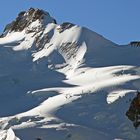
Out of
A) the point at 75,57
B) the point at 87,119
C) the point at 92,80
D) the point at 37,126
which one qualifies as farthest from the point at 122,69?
the point at 37,126

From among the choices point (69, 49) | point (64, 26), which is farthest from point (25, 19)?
point (69, 49)

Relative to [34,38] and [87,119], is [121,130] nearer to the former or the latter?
[87,119]

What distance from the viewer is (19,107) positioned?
340 feet

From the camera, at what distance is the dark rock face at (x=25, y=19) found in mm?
150875

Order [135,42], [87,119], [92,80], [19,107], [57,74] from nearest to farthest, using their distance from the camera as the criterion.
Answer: [87,119] → [19,107] → [92,80] → [57,74] → [135,42]

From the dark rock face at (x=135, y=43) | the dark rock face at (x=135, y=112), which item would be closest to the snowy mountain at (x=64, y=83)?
the dark rock face at (x=135, y=112)

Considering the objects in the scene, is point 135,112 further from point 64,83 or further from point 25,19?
point 25,19

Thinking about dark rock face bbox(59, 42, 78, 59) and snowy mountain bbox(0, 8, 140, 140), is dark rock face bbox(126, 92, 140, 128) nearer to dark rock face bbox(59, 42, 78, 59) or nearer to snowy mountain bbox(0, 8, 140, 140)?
snowy mountain bbox(0, 8, 140, 140)

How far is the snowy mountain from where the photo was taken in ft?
293

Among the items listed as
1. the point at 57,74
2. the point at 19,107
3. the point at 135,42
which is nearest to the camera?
the point at 19,107

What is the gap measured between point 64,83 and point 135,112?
2584cm

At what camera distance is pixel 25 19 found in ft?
506

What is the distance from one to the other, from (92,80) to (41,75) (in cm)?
1377

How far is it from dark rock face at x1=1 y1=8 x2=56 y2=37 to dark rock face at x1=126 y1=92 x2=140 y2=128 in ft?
188
